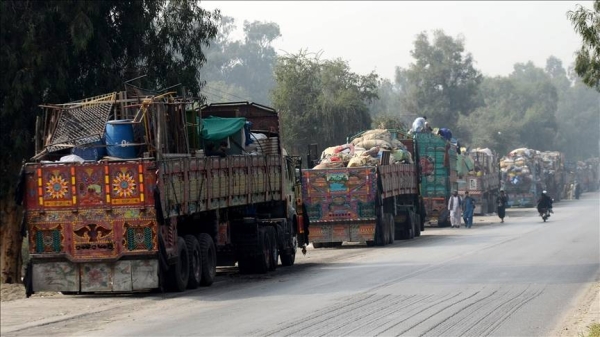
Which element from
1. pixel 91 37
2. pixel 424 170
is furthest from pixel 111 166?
pixel 424 170

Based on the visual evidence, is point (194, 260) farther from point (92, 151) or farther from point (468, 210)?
point (468, 210)

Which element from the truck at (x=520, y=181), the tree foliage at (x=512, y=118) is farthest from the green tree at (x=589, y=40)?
the tree foliage at (x=512, y=118)

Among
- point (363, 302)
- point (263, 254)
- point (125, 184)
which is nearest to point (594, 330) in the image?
point (363, 302)

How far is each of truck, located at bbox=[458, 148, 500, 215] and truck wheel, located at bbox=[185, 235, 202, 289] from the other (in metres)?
34.7

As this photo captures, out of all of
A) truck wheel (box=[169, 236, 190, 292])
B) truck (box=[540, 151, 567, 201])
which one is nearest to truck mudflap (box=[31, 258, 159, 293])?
truck wheel (box=[169, 236, 190, 292])

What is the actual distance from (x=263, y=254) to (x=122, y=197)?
19.1 ft

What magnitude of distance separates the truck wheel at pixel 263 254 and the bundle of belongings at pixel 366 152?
9604 millimetres

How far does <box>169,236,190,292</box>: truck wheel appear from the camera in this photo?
20.3 m

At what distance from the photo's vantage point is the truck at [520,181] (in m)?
71.8

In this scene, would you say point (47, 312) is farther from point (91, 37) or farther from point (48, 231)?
point (91, 37)

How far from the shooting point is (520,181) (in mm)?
72250

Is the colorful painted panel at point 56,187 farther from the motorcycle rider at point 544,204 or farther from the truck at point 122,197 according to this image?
Result: the motorcycle rider at point 544,204

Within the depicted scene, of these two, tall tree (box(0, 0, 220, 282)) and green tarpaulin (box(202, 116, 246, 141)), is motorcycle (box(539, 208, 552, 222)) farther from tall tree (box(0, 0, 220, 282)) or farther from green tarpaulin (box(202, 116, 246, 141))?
green tarpaulin (box(202, 116, 246, 141))

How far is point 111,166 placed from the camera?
64.0 feet
